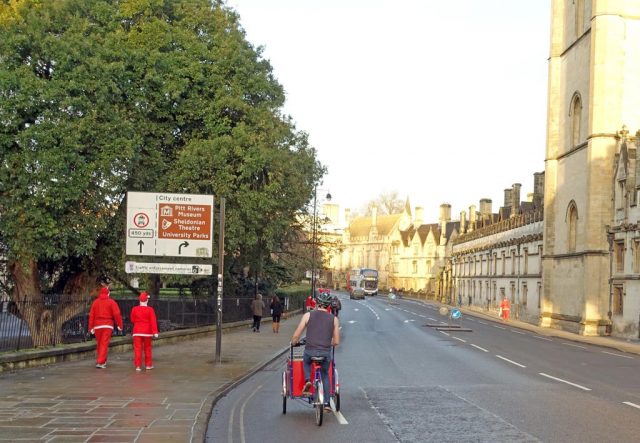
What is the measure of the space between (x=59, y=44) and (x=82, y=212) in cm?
499

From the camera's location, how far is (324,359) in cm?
1025

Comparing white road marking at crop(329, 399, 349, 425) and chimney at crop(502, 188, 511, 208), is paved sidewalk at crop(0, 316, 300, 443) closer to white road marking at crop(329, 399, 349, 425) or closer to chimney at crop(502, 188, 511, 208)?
white road marking at crop(329, 399, 349, 425)

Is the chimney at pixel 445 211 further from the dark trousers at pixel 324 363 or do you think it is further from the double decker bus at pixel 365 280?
the dark trousers at pixel 324 363

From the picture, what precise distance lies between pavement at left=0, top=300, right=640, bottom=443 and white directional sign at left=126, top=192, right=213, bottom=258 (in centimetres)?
283

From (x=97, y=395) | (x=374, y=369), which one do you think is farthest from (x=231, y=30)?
(x=97, y=395)

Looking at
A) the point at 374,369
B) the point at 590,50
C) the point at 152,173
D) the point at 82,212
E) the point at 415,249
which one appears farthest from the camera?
the point at 415,249

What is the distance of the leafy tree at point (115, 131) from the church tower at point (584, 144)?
20234mm

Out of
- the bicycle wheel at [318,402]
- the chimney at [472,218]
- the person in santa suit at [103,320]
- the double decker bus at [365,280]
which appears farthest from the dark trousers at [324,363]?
the double decker bus at [365,280]

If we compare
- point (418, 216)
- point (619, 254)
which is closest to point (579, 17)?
point (619, 254)

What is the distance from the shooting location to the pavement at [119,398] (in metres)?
8.95

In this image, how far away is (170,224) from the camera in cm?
1878

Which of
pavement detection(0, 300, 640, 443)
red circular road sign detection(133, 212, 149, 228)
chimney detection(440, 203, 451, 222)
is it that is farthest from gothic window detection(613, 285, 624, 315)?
chimney detection(440, 203, 451, 222)

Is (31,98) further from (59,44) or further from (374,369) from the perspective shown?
(374,369)

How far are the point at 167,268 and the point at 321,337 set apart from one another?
935 centimetres
